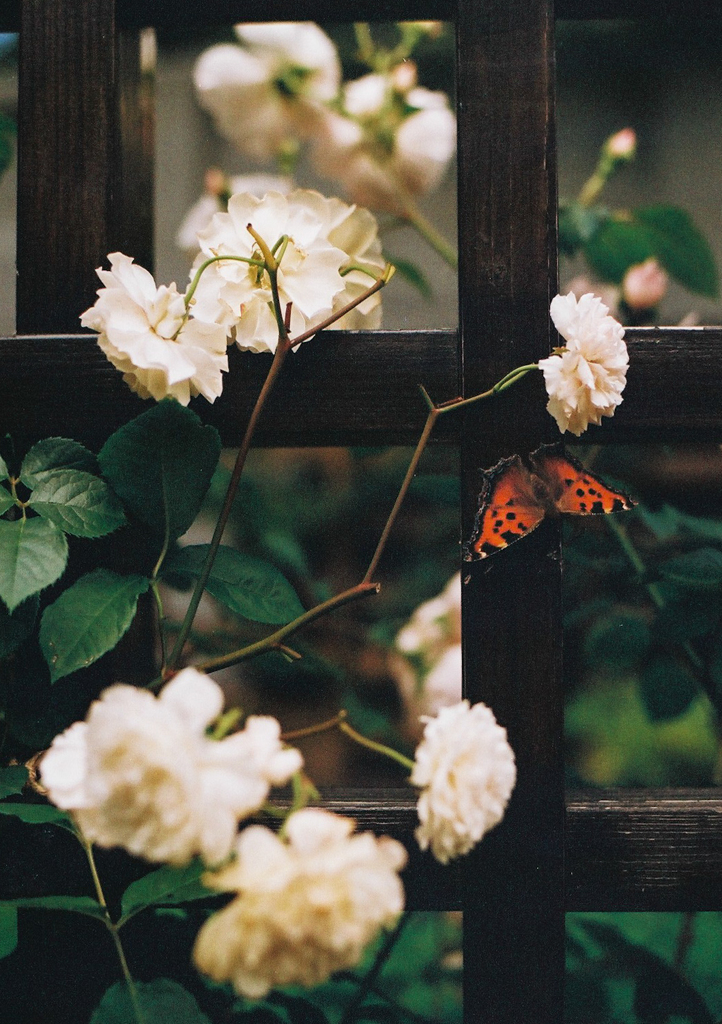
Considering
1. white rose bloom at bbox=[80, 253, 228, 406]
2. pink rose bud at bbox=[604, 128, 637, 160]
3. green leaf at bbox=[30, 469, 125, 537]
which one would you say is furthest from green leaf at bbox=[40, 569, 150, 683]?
pink rose bud at bbox=[604, 128, 637, 160]

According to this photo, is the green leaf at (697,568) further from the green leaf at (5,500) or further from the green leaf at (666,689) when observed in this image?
the green leaf at (5,500)

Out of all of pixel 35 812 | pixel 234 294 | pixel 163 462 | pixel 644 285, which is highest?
pixel 644 285

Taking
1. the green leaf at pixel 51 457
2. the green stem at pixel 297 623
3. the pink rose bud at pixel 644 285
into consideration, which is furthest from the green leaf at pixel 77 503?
the pink rose bud at pixel 644 285

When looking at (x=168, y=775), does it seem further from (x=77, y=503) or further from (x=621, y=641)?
(x=621, y=641)

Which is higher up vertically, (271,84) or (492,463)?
(271,84)

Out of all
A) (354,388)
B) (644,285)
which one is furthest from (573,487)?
(644,285)

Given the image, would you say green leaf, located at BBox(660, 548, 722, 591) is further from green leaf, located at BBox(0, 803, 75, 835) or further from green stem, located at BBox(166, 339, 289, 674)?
green leaf, located at BBox(0, 803, 75, 835)

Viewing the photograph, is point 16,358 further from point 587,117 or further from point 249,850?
point 587,117
